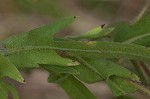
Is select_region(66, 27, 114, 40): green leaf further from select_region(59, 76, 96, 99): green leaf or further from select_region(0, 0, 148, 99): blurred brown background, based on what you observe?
select_region(0, 0, 148, 99): blurred brown background

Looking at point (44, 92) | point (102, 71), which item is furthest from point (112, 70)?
point (44, 92)

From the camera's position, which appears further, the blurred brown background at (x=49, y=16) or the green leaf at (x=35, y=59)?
the blurred brown background at (x=49, y=16)

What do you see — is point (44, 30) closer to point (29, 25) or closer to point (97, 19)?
point (29, 25)

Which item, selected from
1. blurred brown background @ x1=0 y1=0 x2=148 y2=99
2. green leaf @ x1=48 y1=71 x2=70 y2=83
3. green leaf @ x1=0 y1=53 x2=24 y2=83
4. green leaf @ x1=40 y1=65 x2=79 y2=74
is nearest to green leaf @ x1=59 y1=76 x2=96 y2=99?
green leaf @ x1=48 y1=71 x2=70 y2=83

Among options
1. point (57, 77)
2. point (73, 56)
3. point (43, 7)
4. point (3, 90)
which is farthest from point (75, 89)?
point (43, 7)

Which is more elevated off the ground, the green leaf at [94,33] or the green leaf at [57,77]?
the green leaf at [94,33]

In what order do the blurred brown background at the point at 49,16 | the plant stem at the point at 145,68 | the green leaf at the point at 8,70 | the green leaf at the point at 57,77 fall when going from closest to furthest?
the green leaf at the point at 8,70 → the green leaf at the point at 57,77 → the plant stem at the point at 145,68 → the blurred brown background at the point at 49,16

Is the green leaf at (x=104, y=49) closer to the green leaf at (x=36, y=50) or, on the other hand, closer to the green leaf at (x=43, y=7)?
the green leaf at (x=36, y=50)

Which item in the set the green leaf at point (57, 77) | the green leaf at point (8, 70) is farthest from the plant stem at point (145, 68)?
the green leaf at point (8, 70)
